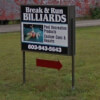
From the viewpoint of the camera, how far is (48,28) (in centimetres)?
799

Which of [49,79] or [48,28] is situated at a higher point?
[48,28]

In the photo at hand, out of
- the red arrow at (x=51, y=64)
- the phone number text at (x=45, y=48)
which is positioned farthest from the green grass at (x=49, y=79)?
the phone number text at (x=45, y=48)

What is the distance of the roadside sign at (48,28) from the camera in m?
7.72

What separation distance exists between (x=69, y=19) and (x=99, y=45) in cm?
744

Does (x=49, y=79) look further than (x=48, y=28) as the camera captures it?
Yes

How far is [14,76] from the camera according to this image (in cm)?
936

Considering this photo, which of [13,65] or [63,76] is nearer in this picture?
[63,76]

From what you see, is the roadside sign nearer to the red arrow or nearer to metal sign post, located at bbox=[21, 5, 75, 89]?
metal sign post, located at bbox=[21, 5, 75, 89]

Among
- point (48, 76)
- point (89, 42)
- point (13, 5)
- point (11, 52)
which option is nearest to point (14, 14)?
point (13, 5)

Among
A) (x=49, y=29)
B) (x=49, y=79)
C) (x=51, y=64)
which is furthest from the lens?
(x=49, y=79)

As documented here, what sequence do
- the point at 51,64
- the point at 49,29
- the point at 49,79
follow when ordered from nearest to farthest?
the point at 49,29
the point at 51,64
the point at 49,79

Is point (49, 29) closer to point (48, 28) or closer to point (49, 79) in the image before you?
point (48, 28)

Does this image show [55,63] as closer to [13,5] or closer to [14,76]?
[14,76]

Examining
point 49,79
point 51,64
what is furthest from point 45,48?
point 49,79
